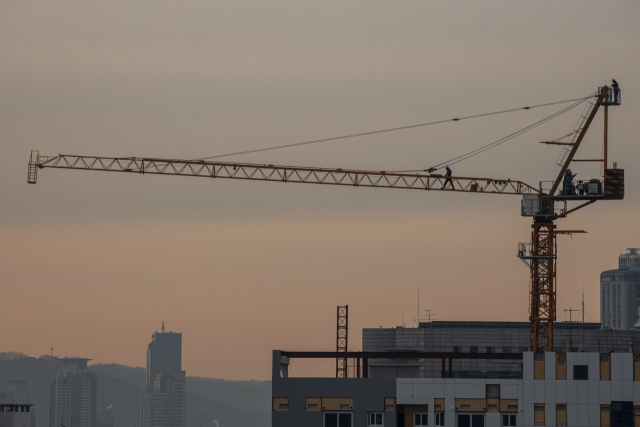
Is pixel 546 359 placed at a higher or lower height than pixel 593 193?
lower

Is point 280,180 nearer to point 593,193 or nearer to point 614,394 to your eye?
point 593,193

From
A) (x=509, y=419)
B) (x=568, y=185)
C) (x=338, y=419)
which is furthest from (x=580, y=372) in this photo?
(x=568, y=185)

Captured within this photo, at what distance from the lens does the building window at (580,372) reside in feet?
307

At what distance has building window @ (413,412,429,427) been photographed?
312ft

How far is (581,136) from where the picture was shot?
142875mm

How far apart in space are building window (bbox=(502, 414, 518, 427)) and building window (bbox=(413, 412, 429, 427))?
23.7 ft

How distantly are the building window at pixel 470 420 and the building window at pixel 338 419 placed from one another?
10184 mm

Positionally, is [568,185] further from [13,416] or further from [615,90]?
[13,416]

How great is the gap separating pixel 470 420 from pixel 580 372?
Result: 1099cm

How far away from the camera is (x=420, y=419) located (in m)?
95.1

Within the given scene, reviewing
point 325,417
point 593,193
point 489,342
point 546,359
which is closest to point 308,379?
point 325,417

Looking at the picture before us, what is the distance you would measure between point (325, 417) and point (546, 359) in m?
21.2

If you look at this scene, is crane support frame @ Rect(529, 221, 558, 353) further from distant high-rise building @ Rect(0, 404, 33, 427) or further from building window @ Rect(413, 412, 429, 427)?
distant high-rise building @ Rect(0, 404, 33, 427)

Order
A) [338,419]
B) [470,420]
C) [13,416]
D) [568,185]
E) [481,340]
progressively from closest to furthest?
[338,419], [470,420], [568,185], [13,416], [481,340]
